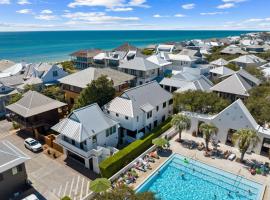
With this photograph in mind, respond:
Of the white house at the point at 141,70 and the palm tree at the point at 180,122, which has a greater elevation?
the white house at the point at 141,70

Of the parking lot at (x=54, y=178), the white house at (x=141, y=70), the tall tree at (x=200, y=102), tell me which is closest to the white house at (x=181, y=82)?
the white house at (x=141, y=70)

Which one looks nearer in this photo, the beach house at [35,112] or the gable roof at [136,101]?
the gable roof at [136,101]

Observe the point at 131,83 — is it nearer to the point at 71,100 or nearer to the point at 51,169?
the point at 71,100

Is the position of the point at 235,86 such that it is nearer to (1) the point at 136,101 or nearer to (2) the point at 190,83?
(2) the point at 190,83

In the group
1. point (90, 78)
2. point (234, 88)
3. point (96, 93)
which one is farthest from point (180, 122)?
point (90, 78)

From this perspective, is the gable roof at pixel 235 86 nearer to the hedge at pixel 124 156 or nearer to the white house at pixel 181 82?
the white house at pixel 181 82

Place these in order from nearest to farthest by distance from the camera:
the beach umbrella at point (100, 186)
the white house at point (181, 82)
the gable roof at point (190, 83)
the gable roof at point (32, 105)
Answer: the beach umbrella at point (100, 186)
the gable roof at point (32, 105)
the gable roof at point (190, 83)
the white house at point (181, 82)

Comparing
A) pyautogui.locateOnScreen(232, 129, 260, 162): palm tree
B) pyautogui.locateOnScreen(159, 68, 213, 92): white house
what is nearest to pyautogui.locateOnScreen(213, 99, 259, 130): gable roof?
pyautogui.locateOnScreen(232, 129, 260, 162): palm tree

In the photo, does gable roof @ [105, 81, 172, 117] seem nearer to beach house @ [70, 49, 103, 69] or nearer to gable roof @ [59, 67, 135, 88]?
gable roof @ [59, 67, 135, 88]
